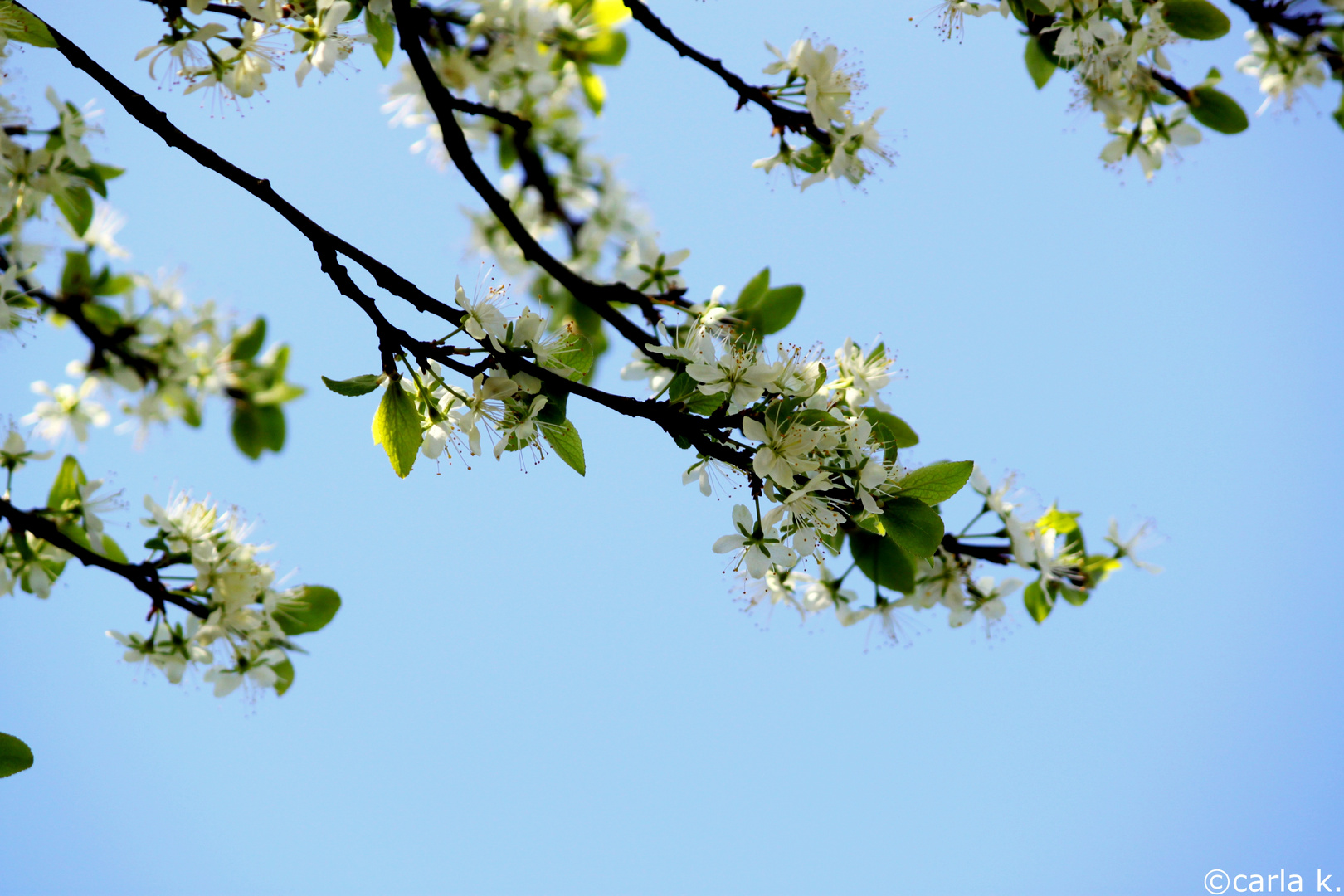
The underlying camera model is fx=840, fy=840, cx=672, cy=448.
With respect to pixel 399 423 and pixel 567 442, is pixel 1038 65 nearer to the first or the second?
pixel 567 442

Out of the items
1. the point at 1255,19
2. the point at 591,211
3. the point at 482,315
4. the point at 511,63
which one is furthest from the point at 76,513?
the point at 1255,19

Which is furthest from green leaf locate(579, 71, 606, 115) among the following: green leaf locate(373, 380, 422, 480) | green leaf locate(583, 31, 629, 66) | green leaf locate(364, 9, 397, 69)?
green leaf locate(373, 380, 422, 480)

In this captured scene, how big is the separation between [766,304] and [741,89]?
1.87ft

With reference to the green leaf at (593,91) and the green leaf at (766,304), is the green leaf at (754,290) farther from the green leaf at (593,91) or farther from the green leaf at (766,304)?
the green leaf at (593,91)

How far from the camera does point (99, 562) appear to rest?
2.00 metres

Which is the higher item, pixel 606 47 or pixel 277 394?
pixel 606 47

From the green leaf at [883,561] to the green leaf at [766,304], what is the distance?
606 mm

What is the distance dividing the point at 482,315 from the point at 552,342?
15 centimetres

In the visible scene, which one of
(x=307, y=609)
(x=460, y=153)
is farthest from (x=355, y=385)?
(x=307, y=609)

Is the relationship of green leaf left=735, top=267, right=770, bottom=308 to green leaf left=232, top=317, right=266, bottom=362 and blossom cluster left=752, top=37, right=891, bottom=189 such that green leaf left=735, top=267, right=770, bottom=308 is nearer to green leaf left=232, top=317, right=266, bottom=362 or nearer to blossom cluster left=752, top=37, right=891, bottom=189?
blossom cluster left=752, top=37, right=891, bottom=189

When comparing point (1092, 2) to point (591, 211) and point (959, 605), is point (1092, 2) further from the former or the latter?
point (591, 211)

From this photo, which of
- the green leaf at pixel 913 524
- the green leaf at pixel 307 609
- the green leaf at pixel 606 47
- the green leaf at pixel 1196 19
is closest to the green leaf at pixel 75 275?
the green leaf at pixel 307 609

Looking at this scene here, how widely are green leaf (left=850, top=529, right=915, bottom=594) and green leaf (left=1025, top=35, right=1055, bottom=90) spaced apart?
156 centimetres

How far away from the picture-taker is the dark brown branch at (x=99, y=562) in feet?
6.44
